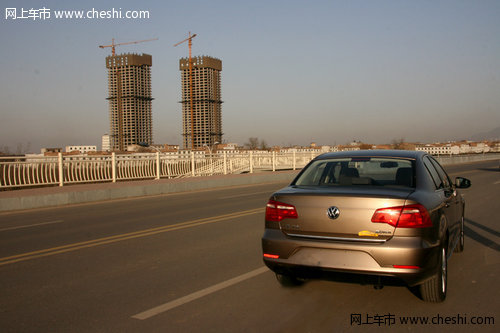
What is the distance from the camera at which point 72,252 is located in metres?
7.42

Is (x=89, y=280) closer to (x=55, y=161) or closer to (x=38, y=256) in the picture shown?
(x=38, y=256)

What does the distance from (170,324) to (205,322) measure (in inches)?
12.6

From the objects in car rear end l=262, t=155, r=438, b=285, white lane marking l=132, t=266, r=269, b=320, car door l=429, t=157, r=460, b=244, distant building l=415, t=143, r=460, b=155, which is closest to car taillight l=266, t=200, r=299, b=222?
car rear end l=262, t=155, r=438, b=285

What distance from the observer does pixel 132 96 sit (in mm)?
147500

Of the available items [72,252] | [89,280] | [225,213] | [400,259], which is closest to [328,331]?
[400,259]

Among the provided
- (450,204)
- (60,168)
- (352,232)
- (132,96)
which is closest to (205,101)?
(132,96)

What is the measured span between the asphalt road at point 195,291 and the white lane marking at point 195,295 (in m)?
0.01

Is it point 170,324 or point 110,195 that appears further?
point 110,195

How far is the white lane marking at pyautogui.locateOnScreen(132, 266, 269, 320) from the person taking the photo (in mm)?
4383

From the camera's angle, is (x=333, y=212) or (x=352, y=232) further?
(x=333, y=212)

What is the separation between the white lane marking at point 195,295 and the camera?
4383 mm

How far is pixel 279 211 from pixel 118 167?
1819 centimetres

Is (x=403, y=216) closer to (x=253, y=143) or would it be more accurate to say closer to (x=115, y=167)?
(x=115, y=167)

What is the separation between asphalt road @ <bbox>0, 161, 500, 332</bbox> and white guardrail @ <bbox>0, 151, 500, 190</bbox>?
29.9ft
